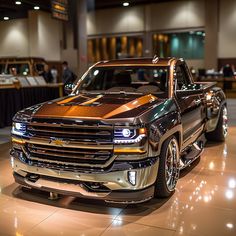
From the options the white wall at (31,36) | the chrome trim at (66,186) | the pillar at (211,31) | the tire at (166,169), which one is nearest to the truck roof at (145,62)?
the tire at (166,169)

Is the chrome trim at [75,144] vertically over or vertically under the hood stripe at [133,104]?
under

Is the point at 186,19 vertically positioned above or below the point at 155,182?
above

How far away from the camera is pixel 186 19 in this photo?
64.3ft

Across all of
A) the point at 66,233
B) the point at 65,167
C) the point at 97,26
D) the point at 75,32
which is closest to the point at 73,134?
the point at 65,167

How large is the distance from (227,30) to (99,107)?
54.5 ft

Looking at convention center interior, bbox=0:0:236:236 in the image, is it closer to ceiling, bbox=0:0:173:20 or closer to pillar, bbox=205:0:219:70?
ceiling, bbox=0:0:173:20

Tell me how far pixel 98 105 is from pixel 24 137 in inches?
34.7

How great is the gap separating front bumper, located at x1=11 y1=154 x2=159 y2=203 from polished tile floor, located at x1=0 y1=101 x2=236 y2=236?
248 millimetres

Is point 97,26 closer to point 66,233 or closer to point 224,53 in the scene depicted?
point 224,53

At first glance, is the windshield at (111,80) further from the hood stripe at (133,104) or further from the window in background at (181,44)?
the window in background at (181,44)

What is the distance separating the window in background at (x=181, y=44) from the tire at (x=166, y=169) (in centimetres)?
1625

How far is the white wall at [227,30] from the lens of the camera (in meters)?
18.6

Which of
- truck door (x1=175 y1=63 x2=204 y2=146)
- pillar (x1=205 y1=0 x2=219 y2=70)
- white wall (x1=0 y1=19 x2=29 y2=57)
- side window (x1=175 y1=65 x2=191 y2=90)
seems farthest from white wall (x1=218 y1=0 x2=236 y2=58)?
side window (x1=175 y1=65 x2=191 y2=90)

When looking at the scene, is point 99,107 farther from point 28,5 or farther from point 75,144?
point 28,5
